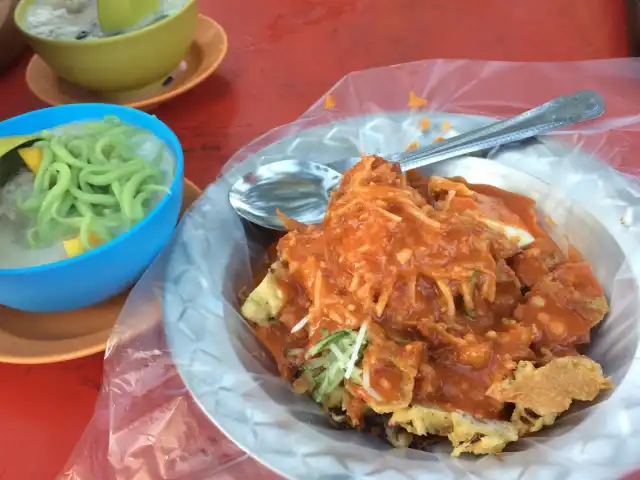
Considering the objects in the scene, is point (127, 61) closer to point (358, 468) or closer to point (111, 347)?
point (111, 347)

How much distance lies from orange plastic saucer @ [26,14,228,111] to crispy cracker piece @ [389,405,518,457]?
789mm

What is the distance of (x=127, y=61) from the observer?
1130 mm

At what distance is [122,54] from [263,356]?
685 mm

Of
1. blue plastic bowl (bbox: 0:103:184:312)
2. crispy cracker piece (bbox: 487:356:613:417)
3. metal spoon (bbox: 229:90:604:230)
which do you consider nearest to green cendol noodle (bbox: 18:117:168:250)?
blue plastic bowl (bbox: 0:103:184:312)

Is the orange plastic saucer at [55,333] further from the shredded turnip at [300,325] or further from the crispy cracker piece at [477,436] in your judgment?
the crispy cracker piece at [477,436]

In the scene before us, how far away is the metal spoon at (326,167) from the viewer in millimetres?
869

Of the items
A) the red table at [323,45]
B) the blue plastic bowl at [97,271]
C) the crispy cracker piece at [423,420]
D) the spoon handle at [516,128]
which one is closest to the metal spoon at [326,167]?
the spoon handle at [516,128]

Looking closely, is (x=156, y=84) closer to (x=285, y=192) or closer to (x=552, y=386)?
(x=285, y=192)

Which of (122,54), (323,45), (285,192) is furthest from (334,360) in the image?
(323,45)

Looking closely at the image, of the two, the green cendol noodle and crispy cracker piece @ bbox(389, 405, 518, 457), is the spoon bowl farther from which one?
crispy cracker piece @ bbox(389, 405, 518, 457)

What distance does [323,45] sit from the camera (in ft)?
4.68

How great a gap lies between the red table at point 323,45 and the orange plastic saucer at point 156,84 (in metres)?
0.04

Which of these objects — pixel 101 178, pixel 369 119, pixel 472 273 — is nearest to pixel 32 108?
pixel 101 178

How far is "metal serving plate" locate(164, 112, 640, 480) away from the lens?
58 cm
